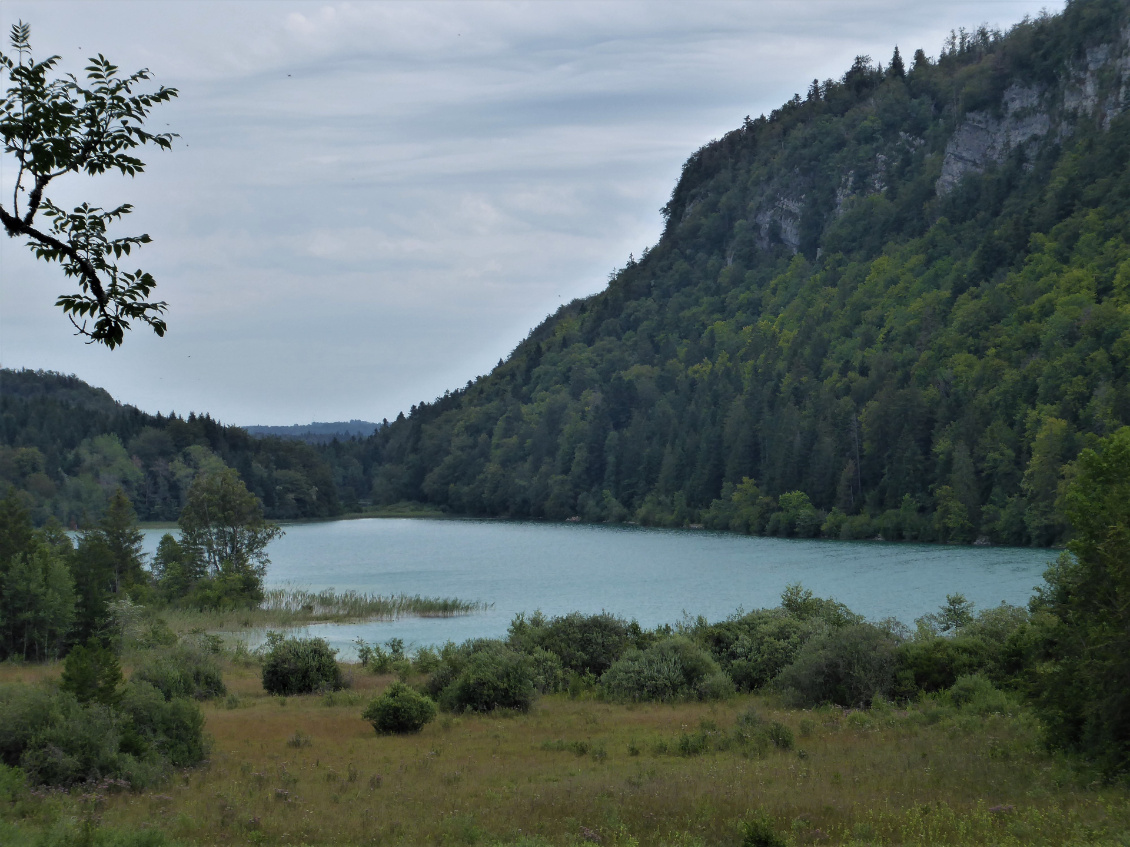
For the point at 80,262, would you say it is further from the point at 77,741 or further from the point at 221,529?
the point at 221,529

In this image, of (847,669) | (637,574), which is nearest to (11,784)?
(847,669)

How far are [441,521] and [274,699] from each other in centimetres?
13522

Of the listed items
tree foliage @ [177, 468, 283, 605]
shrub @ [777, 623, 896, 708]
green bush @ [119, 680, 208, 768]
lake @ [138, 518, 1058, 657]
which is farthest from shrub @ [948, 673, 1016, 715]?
tree foliage @ [177, 468, 283, 605]

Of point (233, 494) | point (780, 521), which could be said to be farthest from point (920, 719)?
point (780, 521)

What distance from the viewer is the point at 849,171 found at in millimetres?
192500

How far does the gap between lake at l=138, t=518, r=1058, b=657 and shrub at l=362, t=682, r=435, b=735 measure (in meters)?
21.7

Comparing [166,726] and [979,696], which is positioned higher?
[979,696]

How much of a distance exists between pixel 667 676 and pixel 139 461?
15170cm

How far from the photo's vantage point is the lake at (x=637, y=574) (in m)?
57.5

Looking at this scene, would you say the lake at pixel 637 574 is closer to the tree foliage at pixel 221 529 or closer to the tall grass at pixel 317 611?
the tall grass at pixel 317 611

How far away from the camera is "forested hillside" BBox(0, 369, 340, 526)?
15438 centimetres

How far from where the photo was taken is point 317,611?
211 feet

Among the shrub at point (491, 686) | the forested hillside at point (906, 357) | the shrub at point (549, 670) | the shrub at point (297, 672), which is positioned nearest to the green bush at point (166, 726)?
the shrub at point (491, 686)

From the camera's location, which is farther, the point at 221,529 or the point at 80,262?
the point at 221,529
